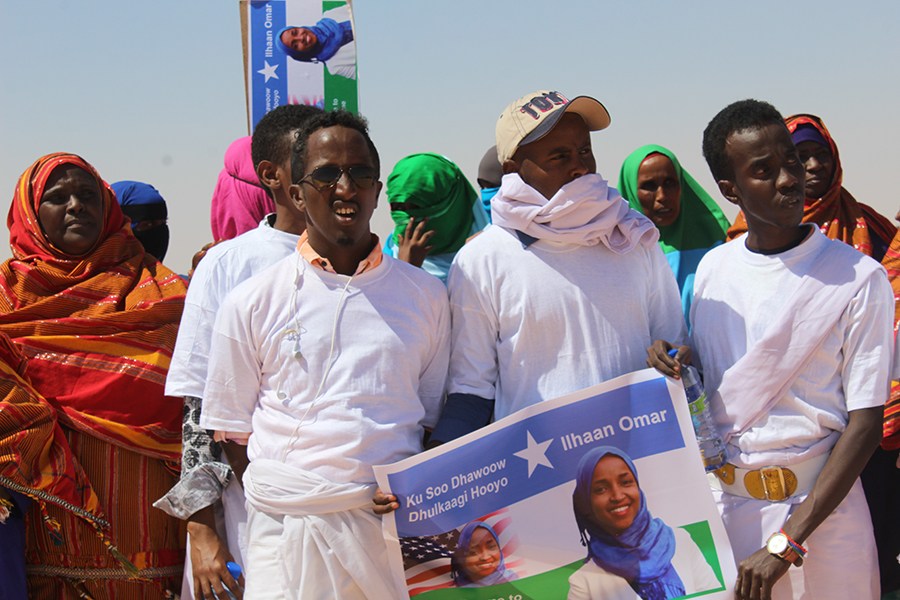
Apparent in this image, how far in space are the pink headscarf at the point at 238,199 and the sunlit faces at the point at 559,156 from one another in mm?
1778

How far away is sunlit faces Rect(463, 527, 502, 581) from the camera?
297 centimetres

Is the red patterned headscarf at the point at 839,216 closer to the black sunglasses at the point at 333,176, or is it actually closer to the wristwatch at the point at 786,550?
the wristwatch at the point at 786,550

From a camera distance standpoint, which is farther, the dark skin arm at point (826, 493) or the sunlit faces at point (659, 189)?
the sunlit faces at point (659, 189)

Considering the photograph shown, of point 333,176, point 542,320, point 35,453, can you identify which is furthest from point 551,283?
point 35,453

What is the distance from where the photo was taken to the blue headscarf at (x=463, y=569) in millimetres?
2969

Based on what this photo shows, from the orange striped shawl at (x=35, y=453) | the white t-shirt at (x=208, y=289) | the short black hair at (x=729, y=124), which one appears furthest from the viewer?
the orange striped shawl at (x=35, y=453)

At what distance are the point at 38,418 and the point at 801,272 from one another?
279cm

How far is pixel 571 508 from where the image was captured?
9.94 ft

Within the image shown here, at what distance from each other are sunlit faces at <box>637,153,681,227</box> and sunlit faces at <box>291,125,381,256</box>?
2774mm

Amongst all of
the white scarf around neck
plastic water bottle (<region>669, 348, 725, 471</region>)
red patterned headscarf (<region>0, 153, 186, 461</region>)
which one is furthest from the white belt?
red patterned headscarf (<region>0, 153, 186, 461</region>)

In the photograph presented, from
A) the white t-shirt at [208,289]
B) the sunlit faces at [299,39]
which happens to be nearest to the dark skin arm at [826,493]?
the white t-shirt at [208,289]

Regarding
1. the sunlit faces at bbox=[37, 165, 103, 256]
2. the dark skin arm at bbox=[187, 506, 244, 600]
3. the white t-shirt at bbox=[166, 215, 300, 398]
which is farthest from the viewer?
the sunlit faces at bbox=[37, 165, 103, 256]

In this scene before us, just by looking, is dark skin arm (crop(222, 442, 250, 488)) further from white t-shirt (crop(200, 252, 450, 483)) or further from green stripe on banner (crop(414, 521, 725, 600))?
green stripe on banner (crop(414, 521, 725, 600))

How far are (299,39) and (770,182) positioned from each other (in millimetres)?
3361
